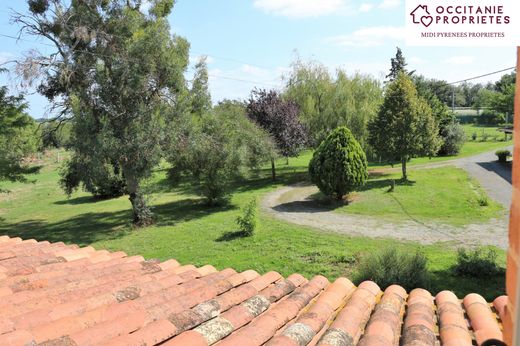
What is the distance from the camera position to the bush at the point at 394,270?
28.1 feet

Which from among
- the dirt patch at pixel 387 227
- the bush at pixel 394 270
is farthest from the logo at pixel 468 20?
the dirt patch at pixel 387 227

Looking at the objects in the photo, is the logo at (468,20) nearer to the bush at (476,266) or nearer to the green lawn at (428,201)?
the bush at (476,266)

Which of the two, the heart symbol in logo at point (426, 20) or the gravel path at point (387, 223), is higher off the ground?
the heart symbol in logo at point (426, 20)

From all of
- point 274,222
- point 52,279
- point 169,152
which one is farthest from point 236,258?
point 52,279

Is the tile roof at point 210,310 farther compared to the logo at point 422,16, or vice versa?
the tile roof at point 210,310

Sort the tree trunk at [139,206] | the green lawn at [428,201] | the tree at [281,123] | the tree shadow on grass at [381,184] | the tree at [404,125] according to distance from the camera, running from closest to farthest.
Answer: the green lawn at [428,201]
the tree trunk at [139,206]
the tree shadow on grass at [381,184]
the tree at [404,125]
the tree at [281,123]

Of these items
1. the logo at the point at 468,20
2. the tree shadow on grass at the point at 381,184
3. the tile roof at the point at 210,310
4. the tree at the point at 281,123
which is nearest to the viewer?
the logo at the point at 468,20

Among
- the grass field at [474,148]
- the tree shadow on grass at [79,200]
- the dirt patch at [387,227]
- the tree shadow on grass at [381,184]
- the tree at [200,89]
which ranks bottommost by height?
the tree shadow on grass at [79,200]

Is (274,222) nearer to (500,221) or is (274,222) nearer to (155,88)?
(155,88)

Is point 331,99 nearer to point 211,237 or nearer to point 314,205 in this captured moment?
point 314,205

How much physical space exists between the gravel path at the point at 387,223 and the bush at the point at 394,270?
4.48m

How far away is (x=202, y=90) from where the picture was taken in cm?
1959

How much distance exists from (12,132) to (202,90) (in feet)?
29.7

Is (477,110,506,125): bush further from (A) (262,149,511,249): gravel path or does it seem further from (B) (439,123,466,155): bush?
(A) (262,149,511,249): gravel path
